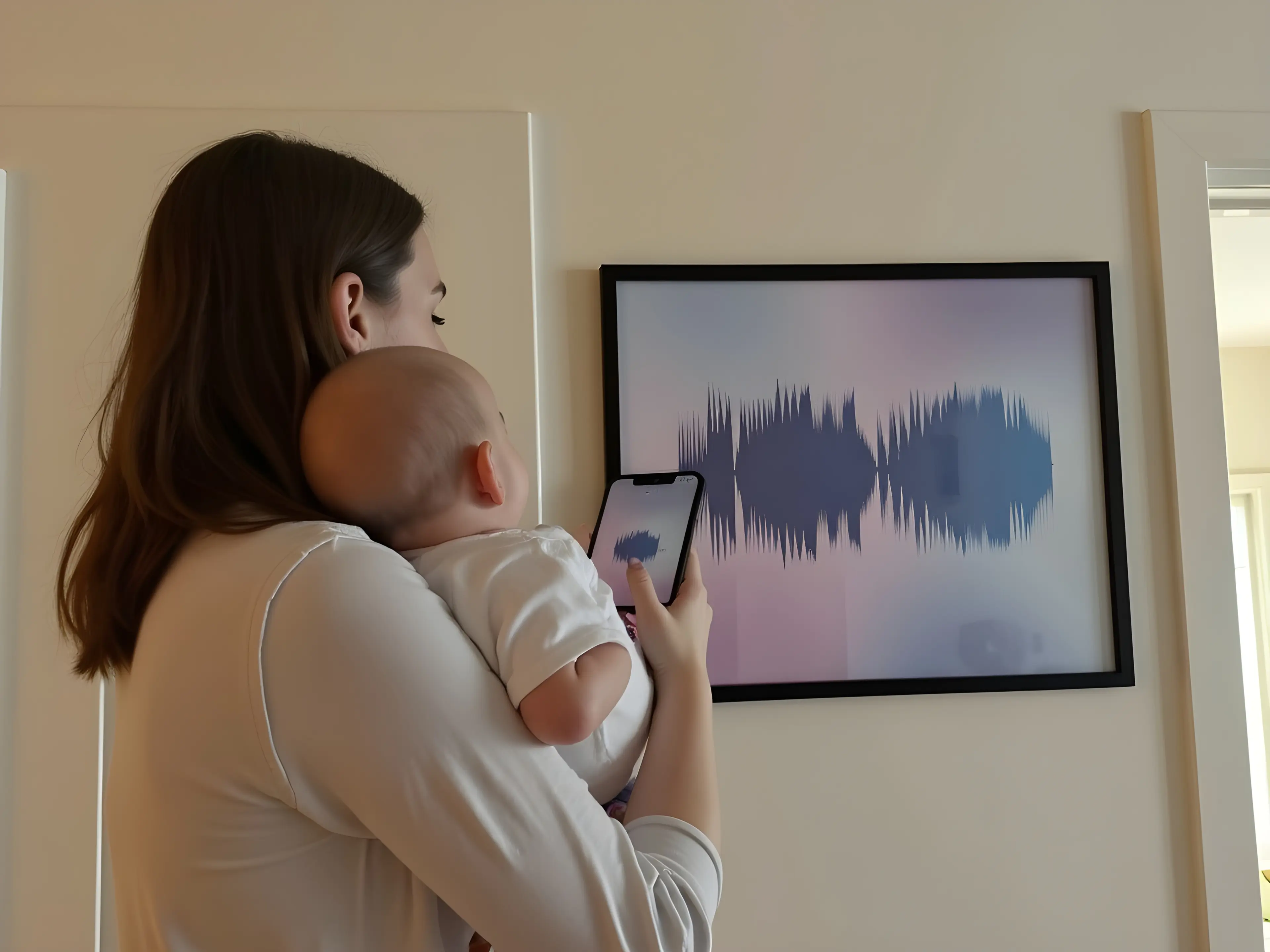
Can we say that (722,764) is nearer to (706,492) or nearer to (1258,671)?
(706,492)

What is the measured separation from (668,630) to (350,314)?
328mm

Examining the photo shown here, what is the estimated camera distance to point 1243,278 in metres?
2.28

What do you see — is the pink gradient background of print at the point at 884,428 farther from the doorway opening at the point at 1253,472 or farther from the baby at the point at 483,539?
the baby at the point at 483,539

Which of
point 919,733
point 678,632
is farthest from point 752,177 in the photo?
point 678,632

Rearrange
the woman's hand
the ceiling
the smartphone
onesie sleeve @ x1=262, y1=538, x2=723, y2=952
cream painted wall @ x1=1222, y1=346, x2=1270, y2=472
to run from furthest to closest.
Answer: cream painted wall @ x1=1222, y1=346, x2=1270, y2=472 → the ceiling → the smartphone → the woman's hand → onesie sleeve @ x1=262, y1=538, x2=723, y2=952

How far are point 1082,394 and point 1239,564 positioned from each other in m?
0.90

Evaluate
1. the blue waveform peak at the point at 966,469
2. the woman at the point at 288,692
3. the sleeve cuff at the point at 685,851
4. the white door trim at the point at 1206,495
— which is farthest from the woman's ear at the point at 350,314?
the white door trim at the point at 1206,495

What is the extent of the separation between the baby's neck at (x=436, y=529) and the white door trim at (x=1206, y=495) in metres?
1.36

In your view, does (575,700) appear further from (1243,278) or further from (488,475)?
(1243,278)

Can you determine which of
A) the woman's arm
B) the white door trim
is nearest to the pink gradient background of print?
the white door trim

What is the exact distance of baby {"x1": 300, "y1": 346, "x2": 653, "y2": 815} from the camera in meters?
0.58

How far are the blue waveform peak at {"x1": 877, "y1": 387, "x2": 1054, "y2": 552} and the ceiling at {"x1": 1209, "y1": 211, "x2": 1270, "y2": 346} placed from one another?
0.64 meters

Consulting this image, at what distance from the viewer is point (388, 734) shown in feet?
1.66

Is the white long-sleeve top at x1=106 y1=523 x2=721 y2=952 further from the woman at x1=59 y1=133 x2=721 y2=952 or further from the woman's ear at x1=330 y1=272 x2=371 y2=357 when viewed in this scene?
the woman's ear at x1=330 y1=272 x2=371 y2=357
